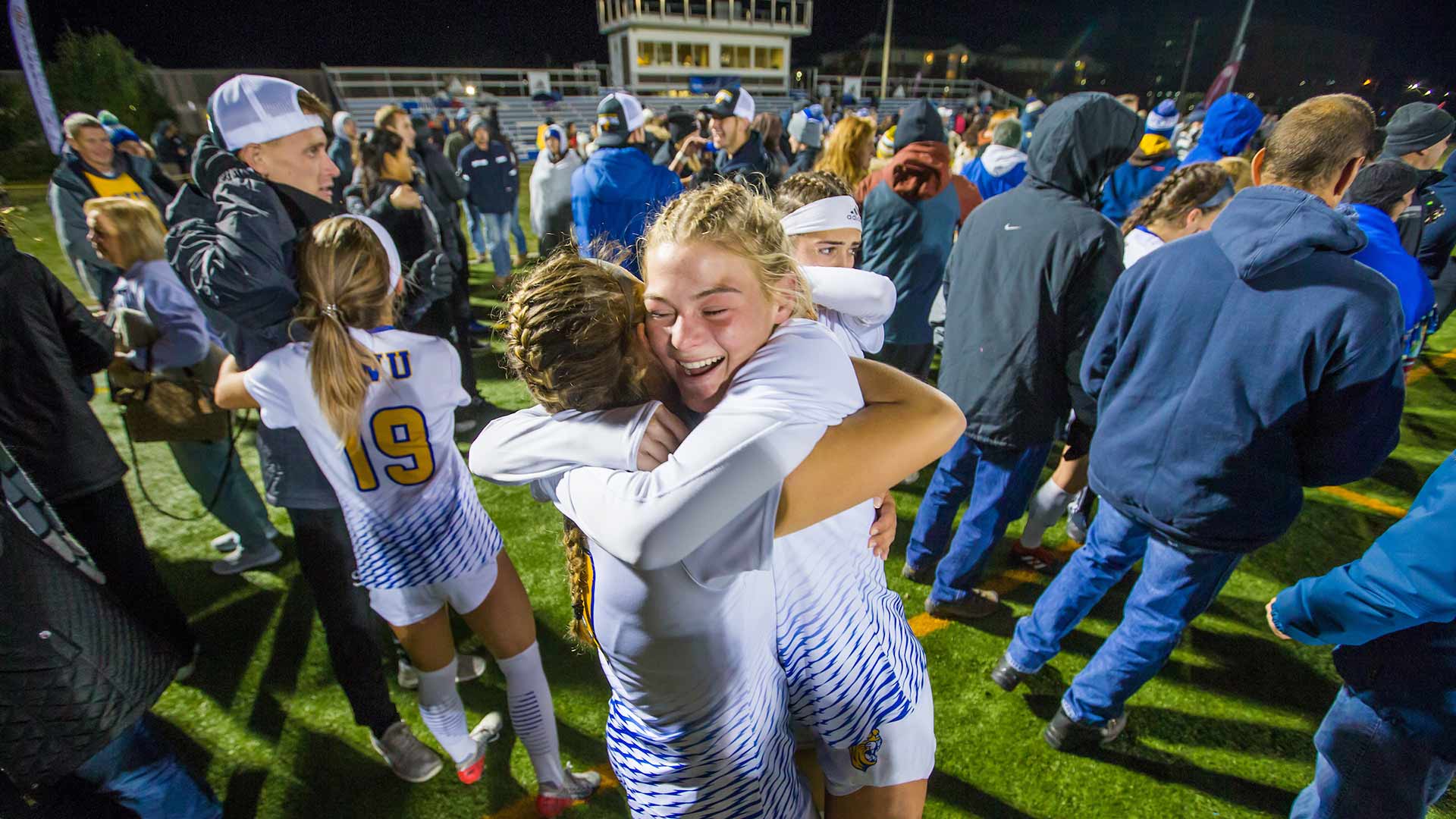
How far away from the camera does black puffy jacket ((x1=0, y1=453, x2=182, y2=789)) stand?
52.2 inches

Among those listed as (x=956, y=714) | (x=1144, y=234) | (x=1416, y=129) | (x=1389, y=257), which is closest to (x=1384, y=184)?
(x=1389, y=257)

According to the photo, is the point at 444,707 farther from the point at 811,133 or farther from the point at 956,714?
the point at 811,133

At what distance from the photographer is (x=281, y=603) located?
3324mm

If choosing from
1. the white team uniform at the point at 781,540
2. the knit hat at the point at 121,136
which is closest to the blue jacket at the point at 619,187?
the white team uniform at the point at 781,540

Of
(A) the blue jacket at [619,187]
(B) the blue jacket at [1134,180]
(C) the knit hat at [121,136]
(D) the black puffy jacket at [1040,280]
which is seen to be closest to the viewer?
(D) the black puffy jacket at [1040,280]

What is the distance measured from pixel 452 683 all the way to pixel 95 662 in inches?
36.7

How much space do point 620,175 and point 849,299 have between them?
277 cm

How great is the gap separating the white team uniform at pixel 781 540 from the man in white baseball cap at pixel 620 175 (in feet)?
10.5

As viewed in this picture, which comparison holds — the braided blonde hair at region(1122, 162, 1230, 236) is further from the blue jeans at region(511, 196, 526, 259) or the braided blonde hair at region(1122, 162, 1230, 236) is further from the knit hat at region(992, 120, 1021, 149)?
the blue jeans at region(511, 196, 526, 259)

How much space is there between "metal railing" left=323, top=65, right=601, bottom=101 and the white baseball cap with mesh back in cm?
2669

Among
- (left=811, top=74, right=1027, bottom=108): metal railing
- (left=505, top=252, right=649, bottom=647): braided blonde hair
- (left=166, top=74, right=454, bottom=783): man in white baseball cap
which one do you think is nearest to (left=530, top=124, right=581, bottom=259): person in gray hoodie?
(left=166, top=74, right=454, bottom=783): man in white baseball cap

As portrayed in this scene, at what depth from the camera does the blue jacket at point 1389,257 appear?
2596 millimetres

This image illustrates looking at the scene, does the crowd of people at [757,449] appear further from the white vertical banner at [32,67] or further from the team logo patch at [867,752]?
the white vertical banner at [32,67]

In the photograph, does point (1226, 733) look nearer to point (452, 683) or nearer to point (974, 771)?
point (974, 771)
